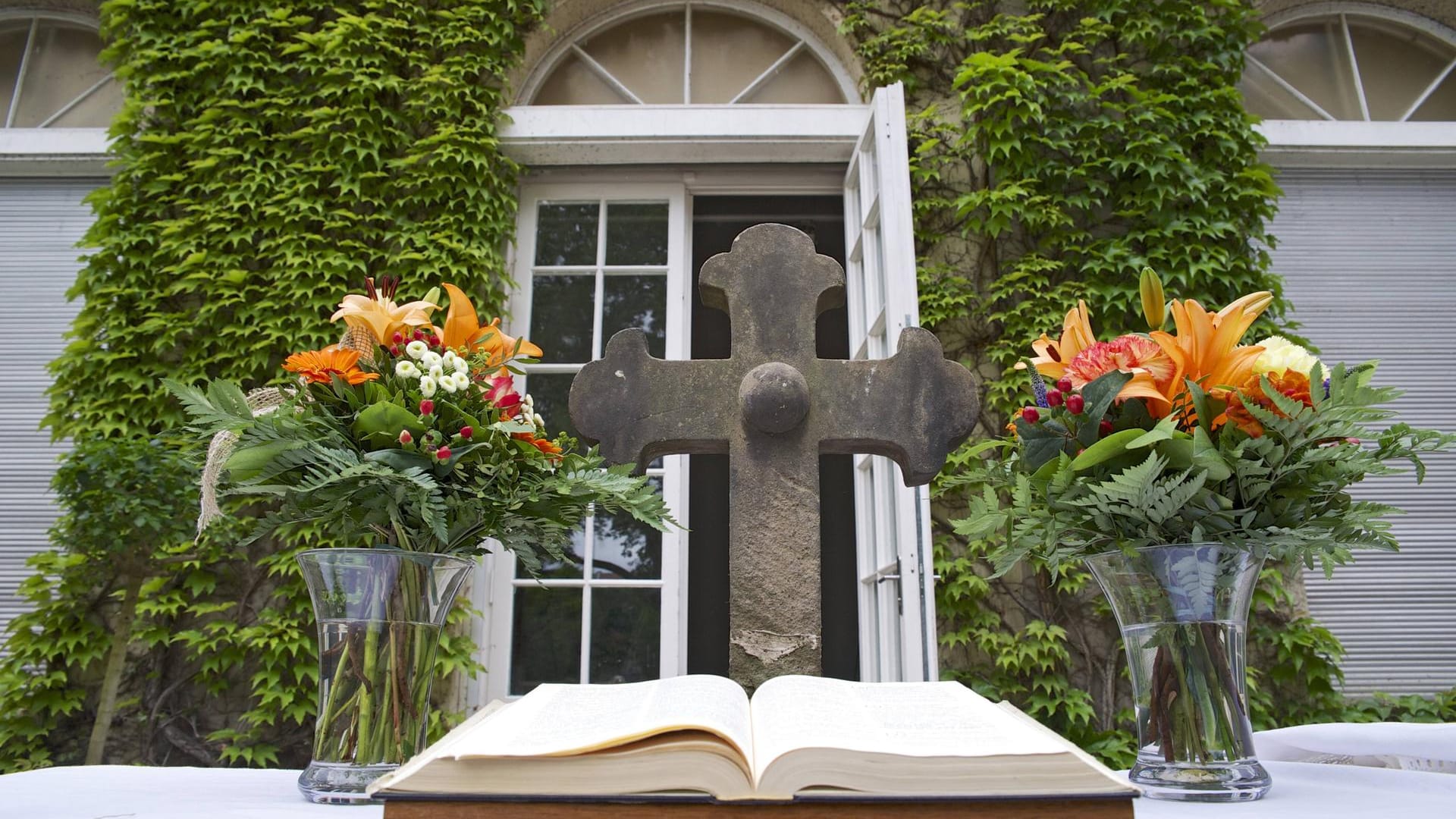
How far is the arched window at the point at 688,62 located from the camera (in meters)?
3.90

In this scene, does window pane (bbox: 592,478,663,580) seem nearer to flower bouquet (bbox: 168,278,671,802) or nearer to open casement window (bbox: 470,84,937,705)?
open casement window (bbox: 470,84,937,705)

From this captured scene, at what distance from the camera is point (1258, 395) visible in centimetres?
98

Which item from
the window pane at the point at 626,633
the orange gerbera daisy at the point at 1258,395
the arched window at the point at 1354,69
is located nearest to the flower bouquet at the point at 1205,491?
the orange gerbera daisy at the point at 1258,395

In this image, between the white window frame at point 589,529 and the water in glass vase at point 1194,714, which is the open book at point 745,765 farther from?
the white window frame at point 589,529

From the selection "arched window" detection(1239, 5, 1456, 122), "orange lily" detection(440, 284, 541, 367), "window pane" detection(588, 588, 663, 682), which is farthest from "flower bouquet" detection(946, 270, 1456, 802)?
"arched window" detection(1239, 5, 1456, 122)

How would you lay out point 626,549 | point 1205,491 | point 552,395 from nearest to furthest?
point 1205,491 → point 626,549 → point 552,395

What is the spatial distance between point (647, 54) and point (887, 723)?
360 centimetres

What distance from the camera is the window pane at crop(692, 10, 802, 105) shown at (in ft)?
12.8

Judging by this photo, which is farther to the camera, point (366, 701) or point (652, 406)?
point (652, 406)

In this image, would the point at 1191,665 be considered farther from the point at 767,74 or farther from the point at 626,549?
the point at 767,74

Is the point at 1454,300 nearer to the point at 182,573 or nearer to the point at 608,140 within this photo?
the point at 608,140

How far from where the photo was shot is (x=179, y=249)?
134 inches

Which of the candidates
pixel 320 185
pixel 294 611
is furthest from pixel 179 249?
pixel 294 611

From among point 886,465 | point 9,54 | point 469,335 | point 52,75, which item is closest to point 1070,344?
point 469,335
